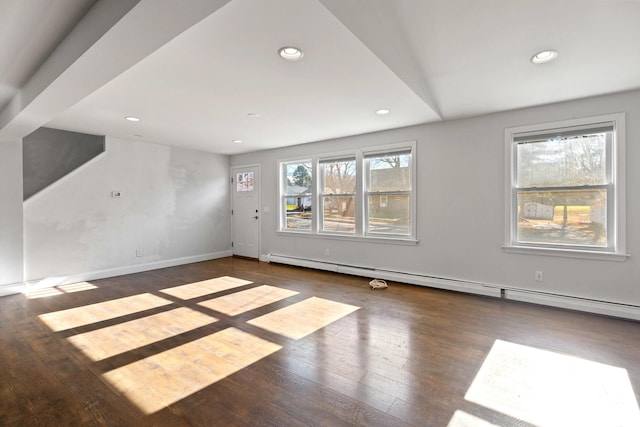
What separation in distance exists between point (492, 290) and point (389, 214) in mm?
1776

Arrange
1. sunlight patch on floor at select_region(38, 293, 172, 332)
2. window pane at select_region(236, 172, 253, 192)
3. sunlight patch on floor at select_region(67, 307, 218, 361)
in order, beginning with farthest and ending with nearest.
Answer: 1. window pane at select_region(236, 172, 253, 192)
2. sunlight patch on floor at select_region(38, 293, 172, 332)
3. sunlight patch on floor at select_region(67, 307, 218, 361)

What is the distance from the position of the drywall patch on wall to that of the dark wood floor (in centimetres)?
201

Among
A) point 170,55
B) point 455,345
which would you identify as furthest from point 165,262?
point 455,345

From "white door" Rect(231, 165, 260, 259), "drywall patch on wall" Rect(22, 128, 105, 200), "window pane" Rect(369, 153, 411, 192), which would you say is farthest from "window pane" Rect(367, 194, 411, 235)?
"drywall patch on wall" Rect(22, 128, 105, 200)

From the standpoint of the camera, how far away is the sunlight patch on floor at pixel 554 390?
174 centimetres

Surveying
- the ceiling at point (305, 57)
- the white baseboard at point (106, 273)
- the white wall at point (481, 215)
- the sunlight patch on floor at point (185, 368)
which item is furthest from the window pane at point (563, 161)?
the white baseboard at point (106, 273)

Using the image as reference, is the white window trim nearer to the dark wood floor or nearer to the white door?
the dark wood floor

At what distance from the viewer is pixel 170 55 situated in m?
2.29

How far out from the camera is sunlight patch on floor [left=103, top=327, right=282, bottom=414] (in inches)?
76.4

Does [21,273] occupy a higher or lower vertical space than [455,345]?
higher

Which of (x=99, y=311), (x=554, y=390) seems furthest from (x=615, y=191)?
(x=99, y=311)

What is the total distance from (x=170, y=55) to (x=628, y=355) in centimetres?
436

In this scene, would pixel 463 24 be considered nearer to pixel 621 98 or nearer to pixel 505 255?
pixel 621 98

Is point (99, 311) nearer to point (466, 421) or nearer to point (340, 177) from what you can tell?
point (466, 421)
